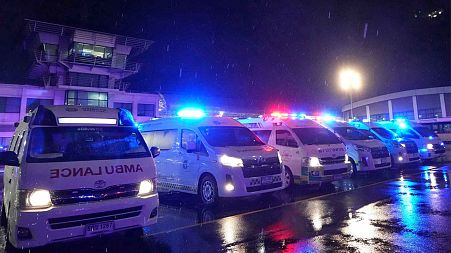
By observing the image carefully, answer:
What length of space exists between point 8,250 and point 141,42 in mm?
39950

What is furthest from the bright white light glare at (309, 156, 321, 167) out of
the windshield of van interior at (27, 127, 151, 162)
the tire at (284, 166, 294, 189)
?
the windshield of van interior at (27, 127, 151, 162)

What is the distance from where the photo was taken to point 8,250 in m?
5.37

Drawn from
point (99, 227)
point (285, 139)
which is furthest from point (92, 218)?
point (285, 139)

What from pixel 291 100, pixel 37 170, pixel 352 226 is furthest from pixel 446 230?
pixel 291 100

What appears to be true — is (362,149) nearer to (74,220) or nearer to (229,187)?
(229,187)

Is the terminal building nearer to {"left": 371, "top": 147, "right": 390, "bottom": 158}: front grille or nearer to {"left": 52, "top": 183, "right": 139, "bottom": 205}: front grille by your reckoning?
{"left": 371, "top": 147, "right": 390, "bottom": 158}: front grille

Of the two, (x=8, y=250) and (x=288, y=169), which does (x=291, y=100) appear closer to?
(x=288, y=169)

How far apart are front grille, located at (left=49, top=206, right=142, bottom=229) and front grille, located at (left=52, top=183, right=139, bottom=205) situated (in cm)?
22

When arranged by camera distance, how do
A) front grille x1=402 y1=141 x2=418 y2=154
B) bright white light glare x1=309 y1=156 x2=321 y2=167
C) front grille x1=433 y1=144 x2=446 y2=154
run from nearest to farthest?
1. bright white light glare x1=309 y1=156 x2=321 y2=167
2. front grille x1=402 y1=141 x2=418 y2=154
3. front grille x1=433 y1=144 x2=446 y2=154

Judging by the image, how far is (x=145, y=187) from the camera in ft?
18.4

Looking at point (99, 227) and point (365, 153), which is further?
point (365, 153)

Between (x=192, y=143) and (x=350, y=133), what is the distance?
8152mm

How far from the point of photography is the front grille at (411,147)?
1558 cm

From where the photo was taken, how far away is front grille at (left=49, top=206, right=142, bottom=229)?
15.6 ft
